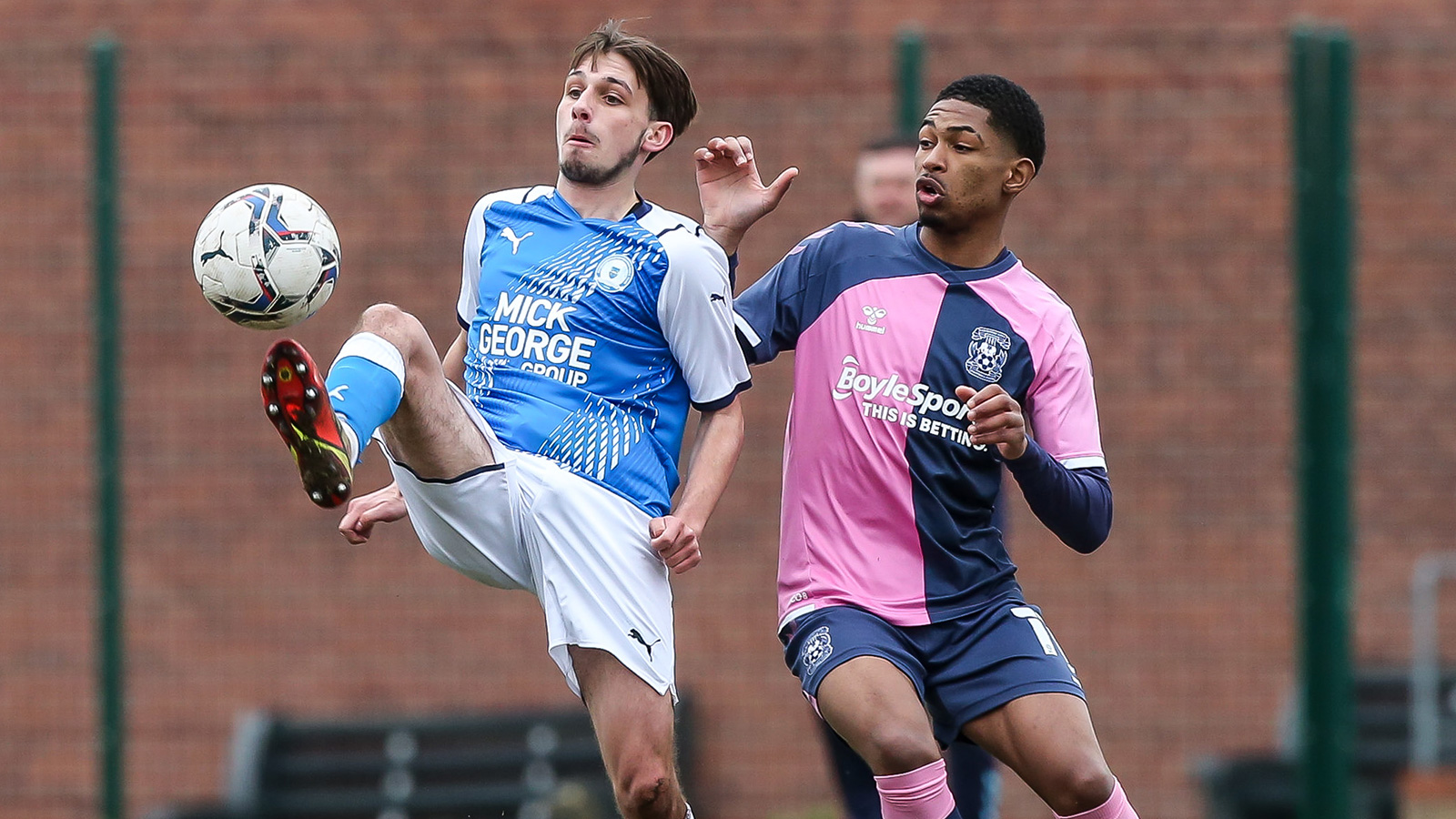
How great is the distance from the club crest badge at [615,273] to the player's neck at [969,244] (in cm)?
72

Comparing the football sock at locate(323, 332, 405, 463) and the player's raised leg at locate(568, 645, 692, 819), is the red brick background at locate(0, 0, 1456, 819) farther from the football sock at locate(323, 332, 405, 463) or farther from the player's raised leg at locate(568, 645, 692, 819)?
the football sock at locate(323, 332, 405, 463)

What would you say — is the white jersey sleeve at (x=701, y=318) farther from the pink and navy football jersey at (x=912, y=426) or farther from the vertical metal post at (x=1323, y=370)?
the vertical metal post at (x=1323, y=370)

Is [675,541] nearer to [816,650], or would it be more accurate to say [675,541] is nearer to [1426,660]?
[816,650]

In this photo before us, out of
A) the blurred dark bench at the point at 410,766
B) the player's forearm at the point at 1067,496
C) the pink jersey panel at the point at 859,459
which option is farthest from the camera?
the blurred dark bench at the point at 410,766

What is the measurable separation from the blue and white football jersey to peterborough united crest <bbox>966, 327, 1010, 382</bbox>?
560 mm

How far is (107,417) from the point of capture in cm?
712

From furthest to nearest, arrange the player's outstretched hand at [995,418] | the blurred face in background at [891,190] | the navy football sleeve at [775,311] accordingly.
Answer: the blurred face in background at [891,190] < the navy football sleeve at [775,311] < the player's outstretched hand at [995,418]

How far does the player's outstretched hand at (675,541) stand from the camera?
430 cm

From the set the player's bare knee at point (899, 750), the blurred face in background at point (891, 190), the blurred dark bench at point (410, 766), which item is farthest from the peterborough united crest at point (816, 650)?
the blurred dark bench at point (410, 766)

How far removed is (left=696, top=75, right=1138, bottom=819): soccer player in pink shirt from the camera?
4121mm

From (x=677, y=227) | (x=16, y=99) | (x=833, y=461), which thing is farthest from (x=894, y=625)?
(x=16, y=99)

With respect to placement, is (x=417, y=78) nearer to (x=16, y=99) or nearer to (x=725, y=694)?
(x=16, y=99)

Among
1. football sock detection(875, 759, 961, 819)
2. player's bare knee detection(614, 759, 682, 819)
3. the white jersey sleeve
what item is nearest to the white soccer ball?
the white jersey sleeve

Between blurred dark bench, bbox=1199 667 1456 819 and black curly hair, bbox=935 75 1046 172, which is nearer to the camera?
black curly hair, bbox=935 75 1046 172
